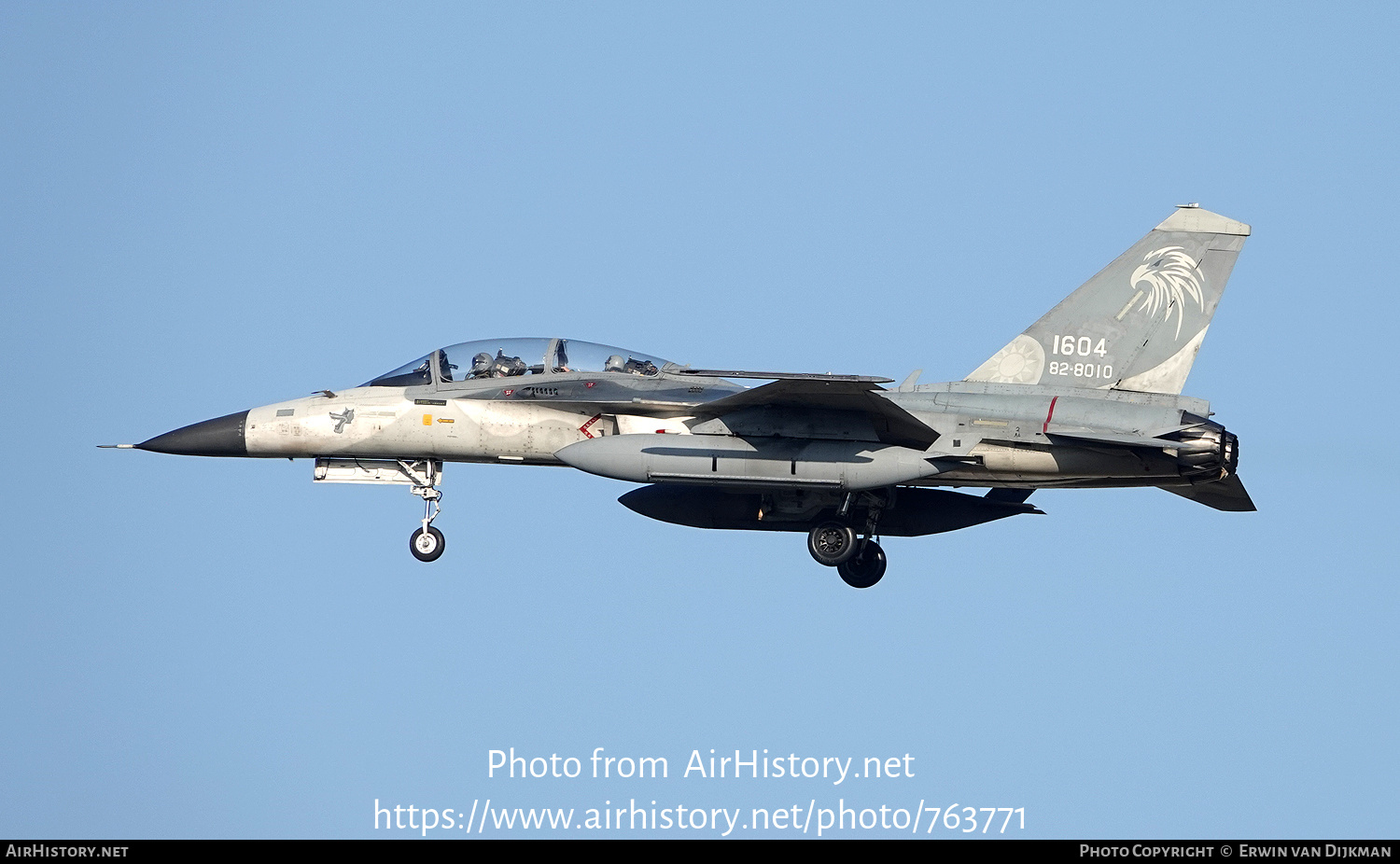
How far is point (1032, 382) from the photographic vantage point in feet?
65.6

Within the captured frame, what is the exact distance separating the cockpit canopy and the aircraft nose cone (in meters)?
1.74

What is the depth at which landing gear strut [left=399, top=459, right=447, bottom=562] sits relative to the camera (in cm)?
2166

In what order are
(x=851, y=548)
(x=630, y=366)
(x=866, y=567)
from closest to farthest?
(x=851, y=548) < (x=630, y=366) < (x=866, y=567)

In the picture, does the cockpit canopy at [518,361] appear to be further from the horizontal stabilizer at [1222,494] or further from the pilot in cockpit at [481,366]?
the horizontal stabilizer at [1222,494]

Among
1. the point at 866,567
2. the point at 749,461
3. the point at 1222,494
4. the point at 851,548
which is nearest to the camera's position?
the point at 749,461

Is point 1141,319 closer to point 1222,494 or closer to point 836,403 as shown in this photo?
point 1222,494

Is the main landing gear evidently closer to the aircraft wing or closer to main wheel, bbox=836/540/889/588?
main wheel, bbox=836/540/889/588

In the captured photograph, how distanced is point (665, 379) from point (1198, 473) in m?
6.04

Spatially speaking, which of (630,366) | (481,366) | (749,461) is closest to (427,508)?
(481,366)

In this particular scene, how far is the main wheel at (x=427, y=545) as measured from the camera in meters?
21.6

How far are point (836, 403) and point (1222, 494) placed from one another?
495 cm

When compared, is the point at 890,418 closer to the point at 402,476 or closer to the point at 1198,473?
the point at 1198,473

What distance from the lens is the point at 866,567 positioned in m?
21.9
